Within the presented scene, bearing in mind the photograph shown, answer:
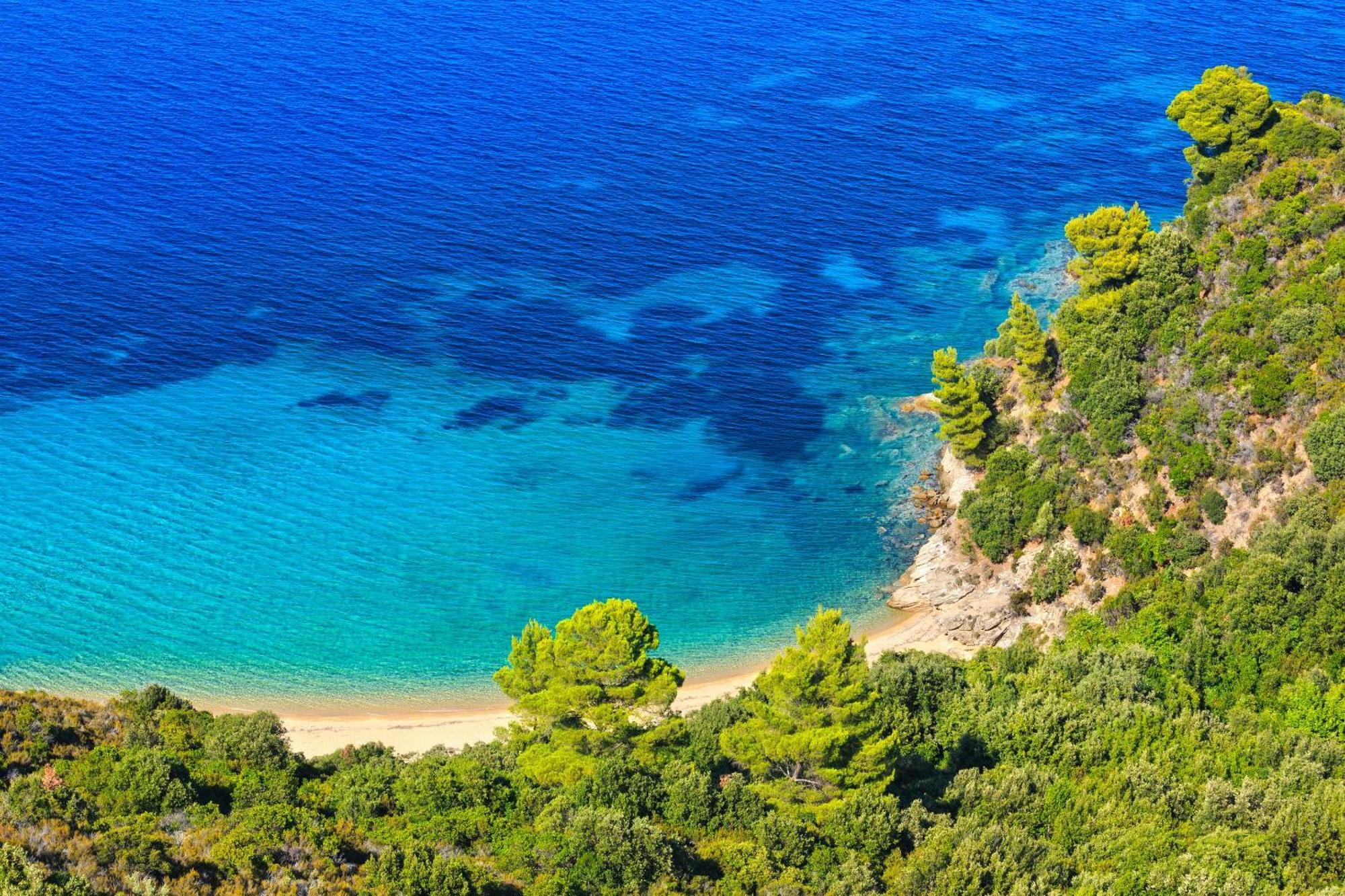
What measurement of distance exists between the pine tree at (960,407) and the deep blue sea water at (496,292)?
5.48 meters

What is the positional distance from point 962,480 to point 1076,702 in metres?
25.2

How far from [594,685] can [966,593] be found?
2776cm

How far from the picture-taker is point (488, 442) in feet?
266

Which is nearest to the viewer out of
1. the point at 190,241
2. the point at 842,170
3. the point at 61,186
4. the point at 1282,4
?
the point at 190,241

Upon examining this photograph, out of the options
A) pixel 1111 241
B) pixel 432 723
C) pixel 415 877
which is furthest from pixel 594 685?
pixel 1111 241

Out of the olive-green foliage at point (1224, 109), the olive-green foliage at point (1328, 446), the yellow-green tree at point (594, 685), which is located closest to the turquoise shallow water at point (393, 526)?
the yellow-green tree at point (594, 685)

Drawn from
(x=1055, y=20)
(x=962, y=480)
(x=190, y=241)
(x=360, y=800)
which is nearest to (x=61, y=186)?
(x=190, y=241)

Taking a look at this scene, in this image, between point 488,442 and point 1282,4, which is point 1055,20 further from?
point 488,442

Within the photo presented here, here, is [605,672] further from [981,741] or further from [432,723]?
[432,723]

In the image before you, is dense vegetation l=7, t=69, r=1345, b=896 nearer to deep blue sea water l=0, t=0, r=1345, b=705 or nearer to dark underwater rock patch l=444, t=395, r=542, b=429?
deep blue sea water l=0, t=0, r=1345, b=705

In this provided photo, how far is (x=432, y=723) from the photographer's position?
2360 inches

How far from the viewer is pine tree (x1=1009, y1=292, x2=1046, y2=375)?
72500 millimetres

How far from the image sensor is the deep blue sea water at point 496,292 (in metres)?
68.6

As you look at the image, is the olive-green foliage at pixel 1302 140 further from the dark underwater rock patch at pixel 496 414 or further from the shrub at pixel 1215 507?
the dark underwater rock patch at pixel 496 414
